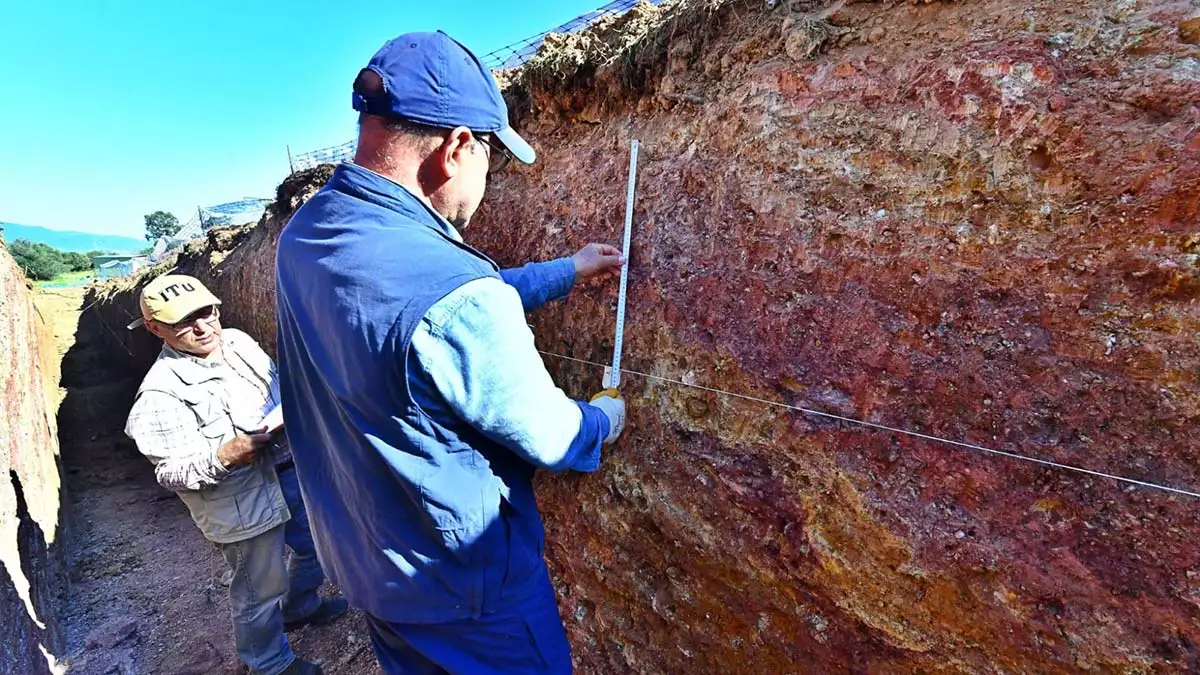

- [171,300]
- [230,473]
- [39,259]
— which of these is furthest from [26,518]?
[39,259]

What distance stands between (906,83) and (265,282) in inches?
257

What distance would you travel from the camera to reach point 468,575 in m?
1.41

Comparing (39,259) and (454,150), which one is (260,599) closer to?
(454,150)

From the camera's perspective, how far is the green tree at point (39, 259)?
79.6 feet

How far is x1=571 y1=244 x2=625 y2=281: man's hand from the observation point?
213 centimetres

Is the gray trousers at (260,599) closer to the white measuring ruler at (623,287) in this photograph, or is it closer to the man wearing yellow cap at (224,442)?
the man wearing yellow cap at (224,442)

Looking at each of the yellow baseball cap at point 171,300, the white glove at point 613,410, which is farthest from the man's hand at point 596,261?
the yellow baseball cap at point 171,300

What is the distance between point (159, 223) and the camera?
1532 inches

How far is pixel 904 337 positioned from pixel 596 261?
1.11 meters

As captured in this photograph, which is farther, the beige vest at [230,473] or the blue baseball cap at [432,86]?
the beige vest at [230,473]

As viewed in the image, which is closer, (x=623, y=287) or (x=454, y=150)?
(x=454, y=150)

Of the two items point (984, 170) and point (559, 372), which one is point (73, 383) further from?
point (984, 170)

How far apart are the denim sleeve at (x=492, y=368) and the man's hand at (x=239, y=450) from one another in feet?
6.45

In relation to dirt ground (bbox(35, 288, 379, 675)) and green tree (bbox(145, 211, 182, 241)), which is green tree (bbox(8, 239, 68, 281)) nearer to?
green tree (bbox(145, 211, 182, 241))
